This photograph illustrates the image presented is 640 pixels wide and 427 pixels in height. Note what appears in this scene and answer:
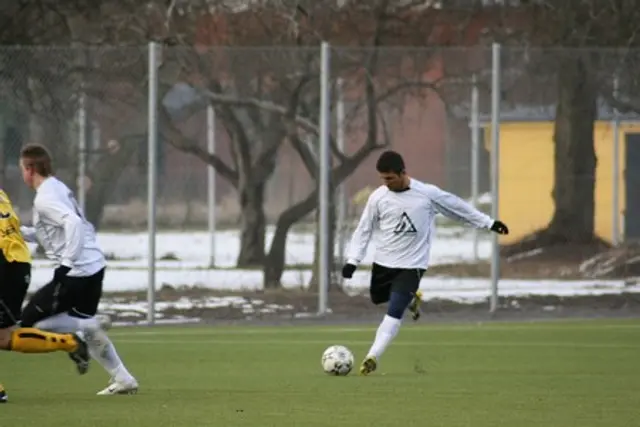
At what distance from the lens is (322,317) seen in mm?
22609

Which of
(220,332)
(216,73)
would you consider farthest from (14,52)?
(220,332)

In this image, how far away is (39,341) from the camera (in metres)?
12.8

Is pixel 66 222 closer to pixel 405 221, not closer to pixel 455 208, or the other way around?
pixel 405 221

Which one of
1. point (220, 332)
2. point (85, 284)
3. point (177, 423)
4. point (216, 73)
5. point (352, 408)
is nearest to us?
point (177, 423)

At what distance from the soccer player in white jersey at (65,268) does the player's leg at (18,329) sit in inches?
12.5

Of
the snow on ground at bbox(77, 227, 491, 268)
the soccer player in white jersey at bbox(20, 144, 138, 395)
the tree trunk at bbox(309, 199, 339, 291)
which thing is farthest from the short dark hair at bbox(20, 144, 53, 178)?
the tree trunk at bbox(309, 199, 339, 291)

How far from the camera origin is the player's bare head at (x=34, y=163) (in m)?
13.1

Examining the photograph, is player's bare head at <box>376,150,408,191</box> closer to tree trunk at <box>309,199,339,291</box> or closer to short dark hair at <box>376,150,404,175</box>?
short dark hair at <box>376,150,404,175</box>

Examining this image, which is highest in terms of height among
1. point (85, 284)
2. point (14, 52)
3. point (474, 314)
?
point (14, 52)

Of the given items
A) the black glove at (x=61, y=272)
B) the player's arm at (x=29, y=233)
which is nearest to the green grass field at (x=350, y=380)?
the black glove at (x=61, y=272)

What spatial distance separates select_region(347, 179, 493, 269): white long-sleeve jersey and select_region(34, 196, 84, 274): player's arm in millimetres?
3366

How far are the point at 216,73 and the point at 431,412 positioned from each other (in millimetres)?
11211

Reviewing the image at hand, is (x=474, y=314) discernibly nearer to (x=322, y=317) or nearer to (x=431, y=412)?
(x=322, y=317)

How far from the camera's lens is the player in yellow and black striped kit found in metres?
12.7
